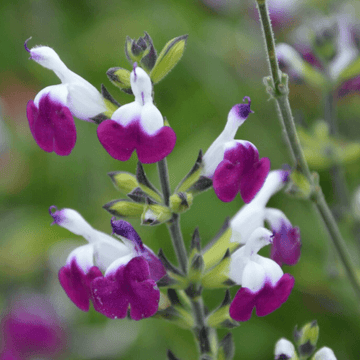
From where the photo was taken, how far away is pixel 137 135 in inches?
37.4

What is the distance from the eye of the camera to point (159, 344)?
225 cm

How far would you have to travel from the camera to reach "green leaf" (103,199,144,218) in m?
1.11

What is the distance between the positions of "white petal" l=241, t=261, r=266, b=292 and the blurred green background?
2.61 feet

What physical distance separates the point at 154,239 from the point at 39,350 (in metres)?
0.69

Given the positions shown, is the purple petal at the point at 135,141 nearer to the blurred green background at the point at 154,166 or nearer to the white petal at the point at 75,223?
the white petal at the point at 75,223

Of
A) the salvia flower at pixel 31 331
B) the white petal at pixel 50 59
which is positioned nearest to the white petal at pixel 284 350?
the white petal at pixel 50 59

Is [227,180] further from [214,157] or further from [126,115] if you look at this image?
[126,115]

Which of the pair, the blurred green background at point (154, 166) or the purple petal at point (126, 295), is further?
the blurred green background at point (154, 166)

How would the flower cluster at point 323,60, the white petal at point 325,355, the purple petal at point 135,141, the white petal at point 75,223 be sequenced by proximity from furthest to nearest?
1. the flower cluster at point 323,60
2. the white petal at point 75,223
3. the white petal at point 325,355
4. the purple petal at point 135,141

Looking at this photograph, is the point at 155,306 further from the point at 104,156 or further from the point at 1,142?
the point at 1,142

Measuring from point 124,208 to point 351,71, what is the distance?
107cm

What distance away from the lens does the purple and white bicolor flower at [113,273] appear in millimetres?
986

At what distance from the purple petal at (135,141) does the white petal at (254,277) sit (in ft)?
0.96

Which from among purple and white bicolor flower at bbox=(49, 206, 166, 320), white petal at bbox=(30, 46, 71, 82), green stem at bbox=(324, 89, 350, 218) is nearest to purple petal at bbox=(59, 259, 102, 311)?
purple and white bicolor flower at bbox=(49, 206, 166, 320)
